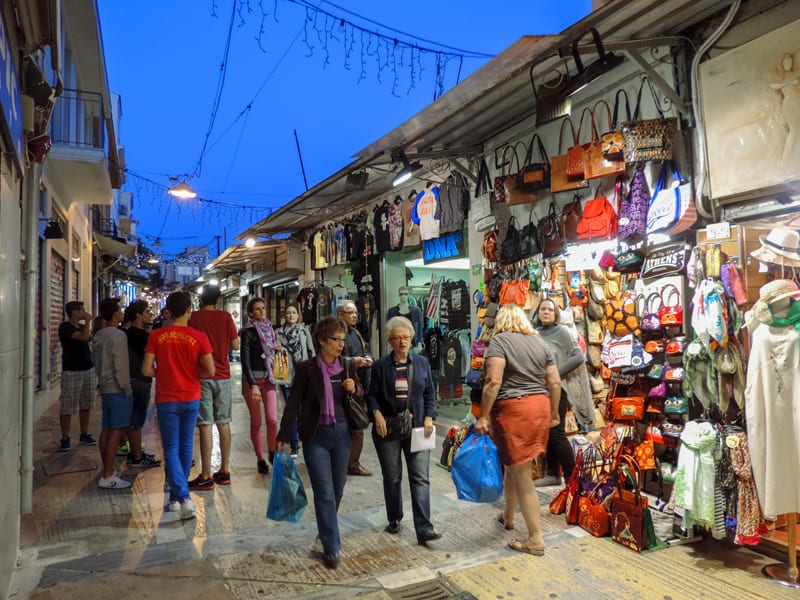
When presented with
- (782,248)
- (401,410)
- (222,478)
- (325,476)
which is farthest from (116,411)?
(782,248)

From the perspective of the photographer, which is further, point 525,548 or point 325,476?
point 525,548

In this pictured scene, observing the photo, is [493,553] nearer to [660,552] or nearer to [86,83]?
[660,552]

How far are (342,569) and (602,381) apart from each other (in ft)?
10.1

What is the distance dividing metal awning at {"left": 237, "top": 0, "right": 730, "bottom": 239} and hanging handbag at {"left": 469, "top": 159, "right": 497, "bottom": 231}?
1.13 ft

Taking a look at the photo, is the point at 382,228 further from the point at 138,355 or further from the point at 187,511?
the point at 187,511

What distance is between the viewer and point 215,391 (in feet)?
17.4

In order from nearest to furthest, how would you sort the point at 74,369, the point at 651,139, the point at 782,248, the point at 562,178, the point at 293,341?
the point at 782,248
the point at 651,139
the point at 562,178
the point at 293,341
the point at 74,369

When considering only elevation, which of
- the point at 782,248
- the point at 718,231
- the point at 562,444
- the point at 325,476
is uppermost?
the point at 718,231

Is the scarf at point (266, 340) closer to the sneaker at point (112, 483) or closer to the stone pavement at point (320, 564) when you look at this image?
the stone pavement at point (320, 564)

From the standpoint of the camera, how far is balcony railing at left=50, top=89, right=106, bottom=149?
9.85 metres

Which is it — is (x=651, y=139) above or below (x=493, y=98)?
below

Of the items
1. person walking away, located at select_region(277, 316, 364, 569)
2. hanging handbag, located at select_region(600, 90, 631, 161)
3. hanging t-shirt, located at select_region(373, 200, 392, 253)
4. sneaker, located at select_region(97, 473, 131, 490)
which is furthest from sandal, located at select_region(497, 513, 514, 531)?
hanging t-shirt, located at select_region(373, 200, 392, 253)

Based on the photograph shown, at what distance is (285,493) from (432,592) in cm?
116

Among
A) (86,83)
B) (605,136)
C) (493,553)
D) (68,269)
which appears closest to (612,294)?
(605,136)
